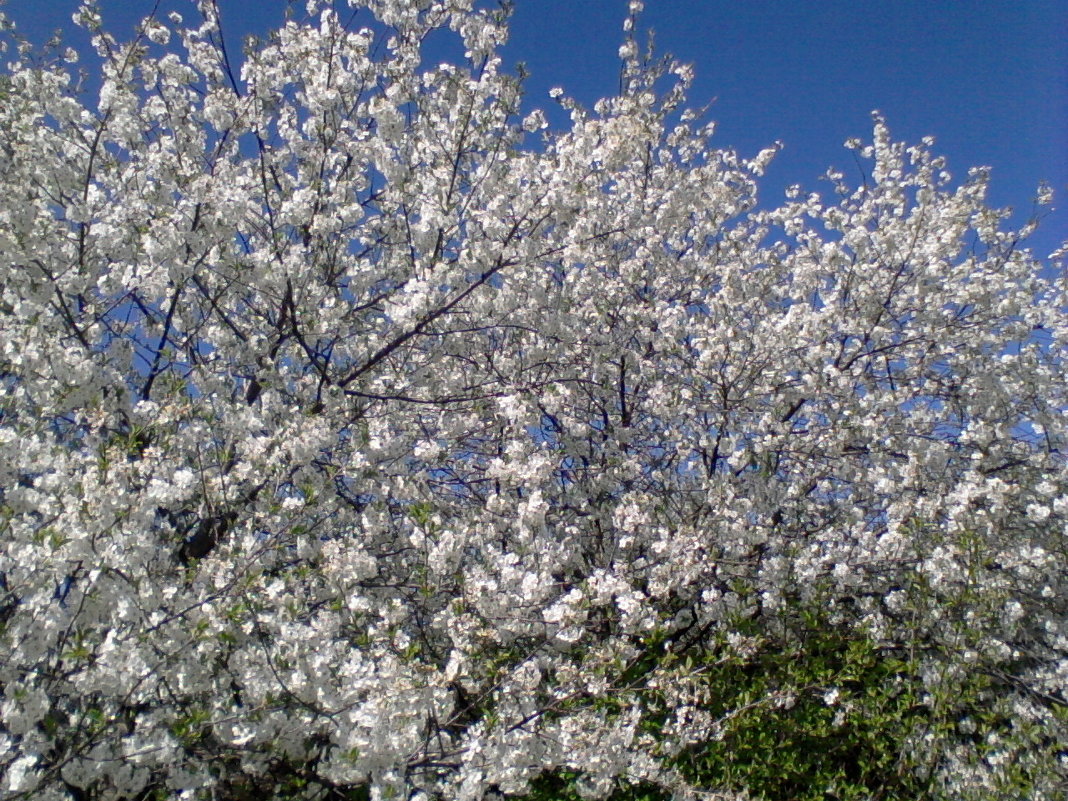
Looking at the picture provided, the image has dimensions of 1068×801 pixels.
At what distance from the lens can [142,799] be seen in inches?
137

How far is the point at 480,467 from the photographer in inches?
256

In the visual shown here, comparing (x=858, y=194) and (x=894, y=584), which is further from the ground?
(x=858, y=194)

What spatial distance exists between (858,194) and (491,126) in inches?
181

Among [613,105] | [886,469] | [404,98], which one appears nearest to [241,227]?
[404,98]

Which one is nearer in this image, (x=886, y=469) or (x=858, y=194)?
(x=886, y=469)

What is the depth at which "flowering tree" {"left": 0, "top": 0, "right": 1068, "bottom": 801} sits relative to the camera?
3377 millimetres

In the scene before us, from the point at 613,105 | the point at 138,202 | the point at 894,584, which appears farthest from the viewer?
the point at 613,105

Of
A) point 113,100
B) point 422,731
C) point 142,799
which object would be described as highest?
point 113,100

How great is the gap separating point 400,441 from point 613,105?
4066mm

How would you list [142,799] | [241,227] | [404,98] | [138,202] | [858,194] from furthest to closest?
[858,194]
[404,98]
[241,227]
[138,202]
[142,799]

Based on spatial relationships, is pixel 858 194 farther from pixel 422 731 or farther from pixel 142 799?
pixel 142 799

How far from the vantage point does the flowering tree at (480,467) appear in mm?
3377

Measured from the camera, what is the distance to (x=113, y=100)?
4.82 meters

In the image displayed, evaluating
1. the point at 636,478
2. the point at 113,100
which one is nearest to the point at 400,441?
the point at 636,478
